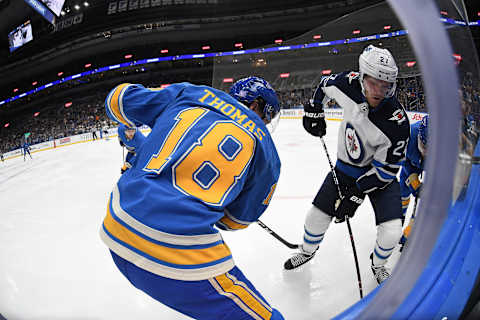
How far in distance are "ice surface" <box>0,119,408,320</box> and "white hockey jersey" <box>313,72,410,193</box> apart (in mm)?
646

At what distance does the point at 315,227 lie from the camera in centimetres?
180

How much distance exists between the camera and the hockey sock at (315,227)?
1.78 meters

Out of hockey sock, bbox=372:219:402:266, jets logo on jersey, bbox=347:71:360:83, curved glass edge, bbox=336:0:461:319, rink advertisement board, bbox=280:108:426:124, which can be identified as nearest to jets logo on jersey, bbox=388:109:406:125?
jets logo on jersey, bbox=347:71:360:83

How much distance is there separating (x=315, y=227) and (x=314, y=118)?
74 centimetres

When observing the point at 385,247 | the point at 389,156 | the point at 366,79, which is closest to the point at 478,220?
the point at 389,156

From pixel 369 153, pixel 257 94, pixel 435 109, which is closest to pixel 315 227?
pixel 369 153

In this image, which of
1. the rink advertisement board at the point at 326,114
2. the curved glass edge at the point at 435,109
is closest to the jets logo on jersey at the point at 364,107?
the curved glass edge at the point at 435,109

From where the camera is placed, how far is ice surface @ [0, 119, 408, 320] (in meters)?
1.65

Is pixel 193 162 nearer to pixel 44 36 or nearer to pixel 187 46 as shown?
pixel 44 36

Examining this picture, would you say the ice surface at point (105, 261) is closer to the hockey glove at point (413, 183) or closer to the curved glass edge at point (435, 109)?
the hockey glove at point (413, 183)

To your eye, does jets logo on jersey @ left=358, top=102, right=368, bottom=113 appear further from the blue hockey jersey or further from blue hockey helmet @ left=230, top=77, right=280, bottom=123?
the blue hockey jersey

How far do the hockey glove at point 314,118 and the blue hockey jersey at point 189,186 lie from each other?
46.0 inches

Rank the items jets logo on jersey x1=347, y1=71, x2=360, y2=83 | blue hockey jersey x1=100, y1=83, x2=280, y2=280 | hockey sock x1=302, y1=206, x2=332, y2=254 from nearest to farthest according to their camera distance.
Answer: blue hockey jersey x1=100, y1=83, x2=280, y2=280, jets logo on jersey x1=347, y1=71, x2=360, y2=83, hockey sock x1=302, y1=206, x2=332, y2=254

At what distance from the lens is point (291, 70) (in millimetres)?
13672
